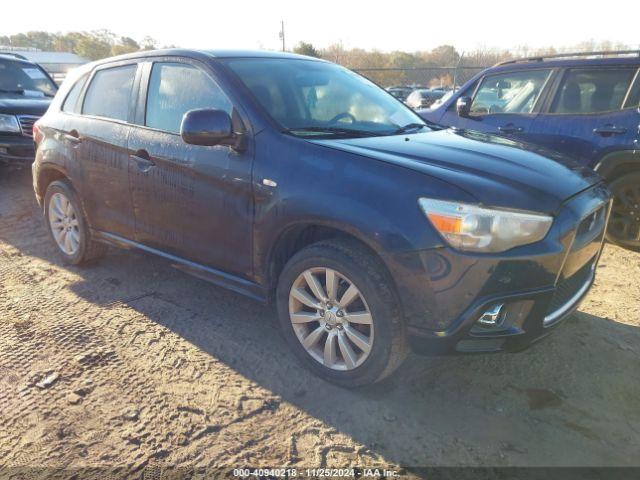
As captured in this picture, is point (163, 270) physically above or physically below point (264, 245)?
below

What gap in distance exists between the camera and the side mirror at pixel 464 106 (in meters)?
5.30

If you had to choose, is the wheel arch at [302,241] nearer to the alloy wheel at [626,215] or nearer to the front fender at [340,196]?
the front fender at [340,196]

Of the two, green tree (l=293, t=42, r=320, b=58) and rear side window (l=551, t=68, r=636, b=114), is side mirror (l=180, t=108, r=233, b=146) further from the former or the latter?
green tree (l=293, t=42, r=320, b=58)

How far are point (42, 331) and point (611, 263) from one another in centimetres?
467

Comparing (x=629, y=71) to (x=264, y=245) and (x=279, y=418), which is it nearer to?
(x=264, y=245)

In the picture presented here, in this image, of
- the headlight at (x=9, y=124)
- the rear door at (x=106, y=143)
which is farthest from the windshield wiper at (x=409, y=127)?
the headlight at (x=9, y=124)

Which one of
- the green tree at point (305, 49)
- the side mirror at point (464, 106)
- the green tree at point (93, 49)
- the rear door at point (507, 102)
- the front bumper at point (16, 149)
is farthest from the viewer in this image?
the green tree at point (93, 49)

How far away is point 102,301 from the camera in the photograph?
373 centimetres

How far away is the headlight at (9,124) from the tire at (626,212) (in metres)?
7.67

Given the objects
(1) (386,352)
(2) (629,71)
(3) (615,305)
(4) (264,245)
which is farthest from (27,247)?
(2) (629,71)

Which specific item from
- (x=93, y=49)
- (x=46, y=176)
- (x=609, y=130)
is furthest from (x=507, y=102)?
(x=93, y=49)

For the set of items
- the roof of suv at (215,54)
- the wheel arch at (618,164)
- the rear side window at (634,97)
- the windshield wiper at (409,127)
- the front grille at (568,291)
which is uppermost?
the roof of suv at (215,54)

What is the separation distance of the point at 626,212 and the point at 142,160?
4330 millimetres

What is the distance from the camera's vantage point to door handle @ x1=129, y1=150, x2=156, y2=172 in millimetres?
3312
